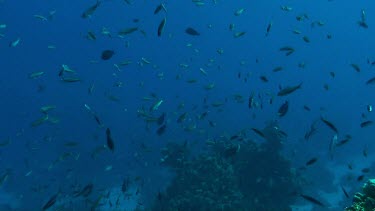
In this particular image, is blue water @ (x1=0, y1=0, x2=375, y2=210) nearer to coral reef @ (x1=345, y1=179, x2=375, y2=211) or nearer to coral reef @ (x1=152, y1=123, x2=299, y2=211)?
coral reef @ (x1=152, y1=123, x2=299, y2=211)

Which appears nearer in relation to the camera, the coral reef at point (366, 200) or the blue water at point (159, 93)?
the coral reef at point (366, 200)

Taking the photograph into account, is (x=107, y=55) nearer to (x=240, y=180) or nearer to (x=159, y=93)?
(x=240, y=180)

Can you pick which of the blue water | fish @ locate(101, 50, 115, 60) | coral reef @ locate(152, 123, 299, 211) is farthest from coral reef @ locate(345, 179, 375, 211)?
coral reef @ locate(152, 123, 299, 211)

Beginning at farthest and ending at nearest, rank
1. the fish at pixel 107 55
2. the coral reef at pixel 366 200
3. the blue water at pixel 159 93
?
the blue water at pixel 159 93
the fish at pixel 107 55
the coral reef at pixel 366 200

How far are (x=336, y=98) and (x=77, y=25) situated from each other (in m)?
82.8

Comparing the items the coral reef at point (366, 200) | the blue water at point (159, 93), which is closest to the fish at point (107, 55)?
the blue water at point (159, 93)

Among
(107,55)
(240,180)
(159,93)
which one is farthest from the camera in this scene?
(159,93)

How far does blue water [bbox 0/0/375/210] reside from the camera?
2500 centimetres

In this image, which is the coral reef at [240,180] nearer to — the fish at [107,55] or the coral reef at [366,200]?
the fish at [107,55]

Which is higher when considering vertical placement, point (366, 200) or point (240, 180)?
point (366, 200)

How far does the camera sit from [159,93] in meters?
62.3

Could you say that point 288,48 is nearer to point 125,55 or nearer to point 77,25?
point 125,55

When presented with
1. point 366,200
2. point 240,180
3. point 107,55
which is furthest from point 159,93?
point 366,200

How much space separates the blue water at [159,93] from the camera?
2500 centimetres
